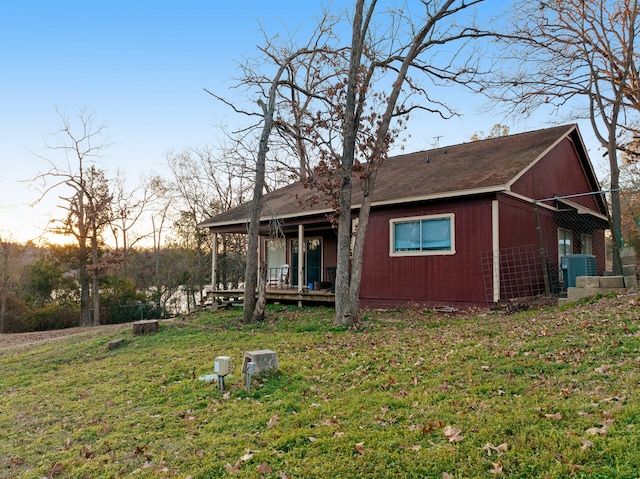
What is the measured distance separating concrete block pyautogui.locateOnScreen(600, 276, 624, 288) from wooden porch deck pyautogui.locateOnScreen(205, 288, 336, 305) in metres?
6.94

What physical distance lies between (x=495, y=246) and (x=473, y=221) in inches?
33.2

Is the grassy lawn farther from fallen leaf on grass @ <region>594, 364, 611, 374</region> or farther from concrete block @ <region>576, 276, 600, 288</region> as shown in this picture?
concrete block @ <region>576, 276, 600, 288</region>

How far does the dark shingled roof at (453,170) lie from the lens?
11281mm

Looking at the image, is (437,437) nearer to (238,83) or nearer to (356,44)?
(356,44)

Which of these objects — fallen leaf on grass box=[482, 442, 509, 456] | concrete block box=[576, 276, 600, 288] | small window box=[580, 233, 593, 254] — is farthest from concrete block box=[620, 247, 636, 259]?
fallen leaf on grass box=[482, 442, 509, 456]

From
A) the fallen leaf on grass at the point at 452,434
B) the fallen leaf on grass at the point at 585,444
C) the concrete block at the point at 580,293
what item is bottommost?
the fallen leaf on grass at the point at 452,434

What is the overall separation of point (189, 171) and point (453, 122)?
21933 mm

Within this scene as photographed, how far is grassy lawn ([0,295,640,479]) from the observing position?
3.20m

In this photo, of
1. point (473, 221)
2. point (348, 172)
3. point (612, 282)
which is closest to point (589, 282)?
point (612, 282)

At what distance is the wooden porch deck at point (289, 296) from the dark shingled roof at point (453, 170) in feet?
8.63

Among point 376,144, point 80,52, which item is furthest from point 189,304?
point 376,144

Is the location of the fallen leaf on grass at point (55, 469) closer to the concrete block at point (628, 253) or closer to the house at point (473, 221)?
the house at point (473, 221)

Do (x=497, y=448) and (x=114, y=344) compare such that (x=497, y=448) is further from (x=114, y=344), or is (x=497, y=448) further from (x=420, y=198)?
(x=114, y=344)

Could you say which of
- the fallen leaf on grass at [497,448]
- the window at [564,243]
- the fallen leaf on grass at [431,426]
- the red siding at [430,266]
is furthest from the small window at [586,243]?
the fallen leaf on grass at [497,448]
